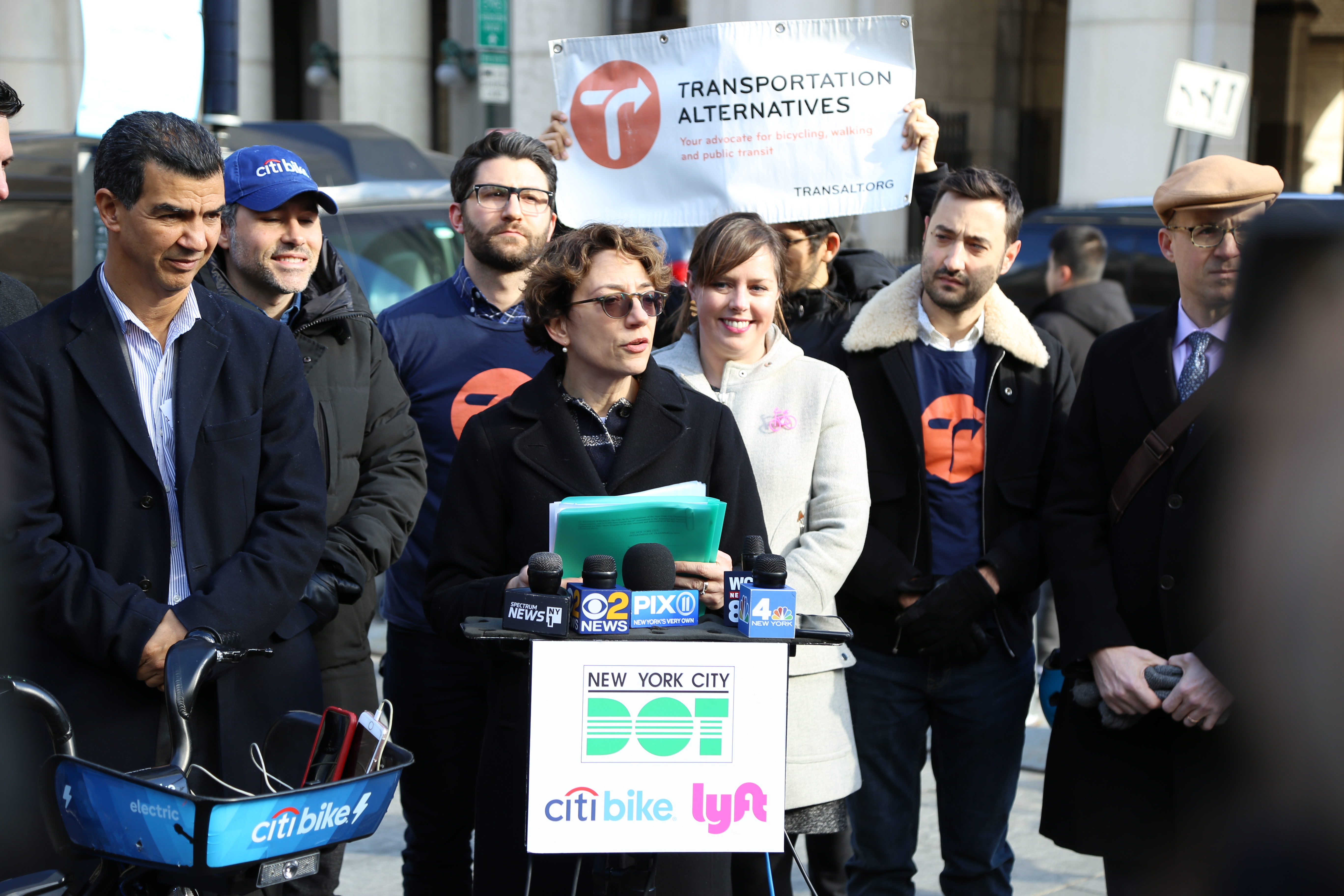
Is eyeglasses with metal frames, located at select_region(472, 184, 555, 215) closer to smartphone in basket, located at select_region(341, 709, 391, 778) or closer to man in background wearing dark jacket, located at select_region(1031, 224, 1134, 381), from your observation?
smartphone in basket, located at select_region(341, 709, 391, 778)

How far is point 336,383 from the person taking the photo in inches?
157

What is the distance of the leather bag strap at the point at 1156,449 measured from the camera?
3.39 metres

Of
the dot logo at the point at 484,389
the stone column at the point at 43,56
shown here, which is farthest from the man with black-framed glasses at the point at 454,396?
the stone column at the point at 43,56

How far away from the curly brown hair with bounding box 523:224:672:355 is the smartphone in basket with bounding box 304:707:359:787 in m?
1.10

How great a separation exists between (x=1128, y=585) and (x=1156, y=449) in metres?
0.35

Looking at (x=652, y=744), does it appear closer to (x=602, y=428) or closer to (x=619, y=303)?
(x=602, y=428)

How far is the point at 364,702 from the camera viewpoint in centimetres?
411

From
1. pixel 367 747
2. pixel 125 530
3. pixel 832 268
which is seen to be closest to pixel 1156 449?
pixel 832 268

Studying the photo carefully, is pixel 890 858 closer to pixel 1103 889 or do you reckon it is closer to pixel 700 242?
pixel 1103 889

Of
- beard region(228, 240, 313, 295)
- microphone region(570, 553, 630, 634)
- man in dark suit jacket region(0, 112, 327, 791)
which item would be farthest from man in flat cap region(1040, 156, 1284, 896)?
beard region(228, 240, 313, 295)

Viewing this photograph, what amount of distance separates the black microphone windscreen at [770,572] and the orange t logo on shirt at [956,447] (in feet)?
4.96

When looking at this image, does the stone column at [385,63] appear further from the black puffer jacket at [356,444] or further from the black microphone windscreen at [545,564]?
the black microphone windscreen at [545,564]

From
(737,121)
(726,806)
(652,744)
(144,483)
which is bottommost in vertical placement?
(726,806)

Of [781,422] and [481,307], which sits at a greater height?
[481,307]
